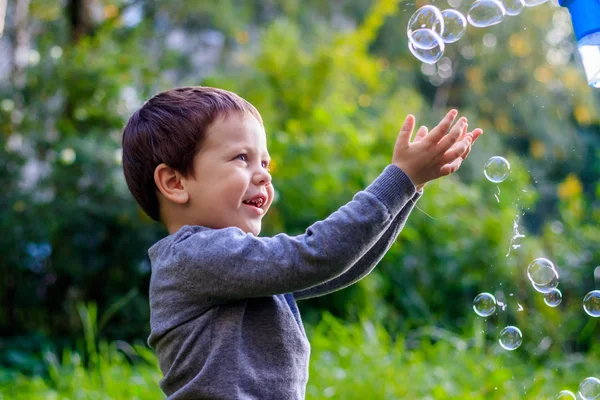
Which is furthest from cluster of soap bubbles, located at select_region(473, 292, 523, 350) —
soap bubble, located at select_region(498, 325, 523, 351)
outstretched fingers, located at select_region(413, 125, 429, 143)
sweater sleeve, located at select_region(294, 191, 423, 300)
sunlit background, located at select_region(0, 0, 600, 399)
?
sunlit background, located at select_region(0, 0, 600, 399)

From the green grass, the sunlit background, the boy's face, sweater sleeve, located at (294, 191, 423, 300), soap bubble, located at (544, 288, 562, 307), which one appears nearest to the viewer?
the boy's face

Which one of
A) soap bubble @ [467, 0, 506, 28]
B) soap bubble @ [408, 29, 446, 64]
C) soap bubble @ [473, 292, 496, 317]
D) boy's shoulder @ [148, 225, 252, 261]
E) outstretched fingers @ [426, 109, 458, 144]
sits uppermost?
soap bubble @ [467, 0, 506, 28]

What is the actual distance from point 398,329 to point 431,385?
1.28 m

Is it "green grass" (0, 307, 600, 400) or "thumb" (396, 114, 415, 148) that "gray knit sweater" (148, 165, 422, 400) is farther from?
"green grass" (0, 307, 600, 400)

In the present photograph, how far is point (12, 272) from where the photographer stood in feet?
17.2

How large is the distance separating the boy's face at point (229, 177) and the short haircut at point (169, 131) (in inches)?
0.9

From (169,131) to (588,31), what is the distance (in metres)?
0.89

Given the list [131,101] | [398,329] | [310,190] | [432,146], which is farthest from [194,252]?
[131,101]

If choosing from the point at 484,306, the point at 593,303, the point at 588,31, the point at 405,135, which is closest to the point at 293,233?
the point at 484,306

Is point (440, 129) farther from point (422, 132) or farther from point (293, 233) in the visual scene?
point (293, 233)

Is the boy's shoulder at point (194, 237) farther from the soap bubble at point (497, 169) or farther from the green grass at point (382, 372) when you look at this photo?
the green grass at point (382, 372)

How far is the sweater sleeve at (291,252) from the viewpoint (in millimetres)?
1482

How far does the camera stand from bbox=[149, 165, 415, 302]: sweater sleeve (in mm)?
1482

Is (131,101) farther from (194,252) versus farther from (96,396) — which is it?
(194,252)
